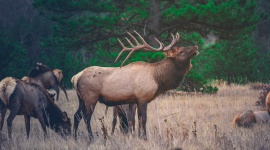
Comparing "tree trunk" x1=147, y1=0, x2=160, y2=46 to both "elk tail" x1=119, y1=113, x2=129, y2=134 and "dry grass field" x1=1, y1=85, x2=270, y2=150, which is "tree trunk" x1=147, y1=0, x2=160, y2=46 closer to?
"dry grass field" x1=1, y1=85, x2=270, y2=150

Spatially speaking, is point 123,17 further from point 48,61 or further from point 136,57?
point 48,61

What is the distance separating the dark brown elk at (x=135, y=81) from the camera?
759 centimetres

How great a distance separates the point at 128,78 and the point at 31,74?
757cm

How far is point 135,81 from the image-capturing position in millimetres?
7621

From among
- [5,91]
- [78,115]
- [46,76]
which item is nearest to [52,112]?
[78,115]

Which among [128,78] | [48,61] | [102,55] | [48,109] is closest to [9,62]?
[48,61]

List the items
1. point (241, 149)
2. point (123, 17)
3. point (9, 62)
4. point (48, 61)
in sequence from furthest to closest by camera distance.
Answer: point (48, 61) → point (9, 62) → point (123, 17) → point (241, 149)

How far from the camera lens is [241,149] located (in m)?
5.95

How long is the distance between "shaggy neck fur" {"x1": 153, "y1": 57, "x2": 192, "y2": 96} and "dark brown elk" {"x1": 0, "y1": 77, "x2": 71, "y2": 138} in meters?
1.95

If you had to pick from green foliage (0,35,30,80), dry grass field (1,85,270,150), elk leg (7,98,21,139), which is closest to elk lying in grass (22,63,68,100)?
dry grass field (1,85,270,150)

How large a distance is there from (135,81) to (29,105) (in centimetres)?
215

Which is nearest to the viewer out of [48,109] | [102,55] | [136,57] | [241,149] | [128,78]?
[241,149]

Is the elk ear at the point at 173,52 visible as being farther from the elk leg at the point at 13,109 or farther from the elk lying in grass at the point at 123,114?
the elk leg at the point at 13,109

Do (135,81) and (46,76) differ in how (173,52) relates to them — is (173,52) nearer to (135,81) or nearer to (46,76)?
(135,81)
